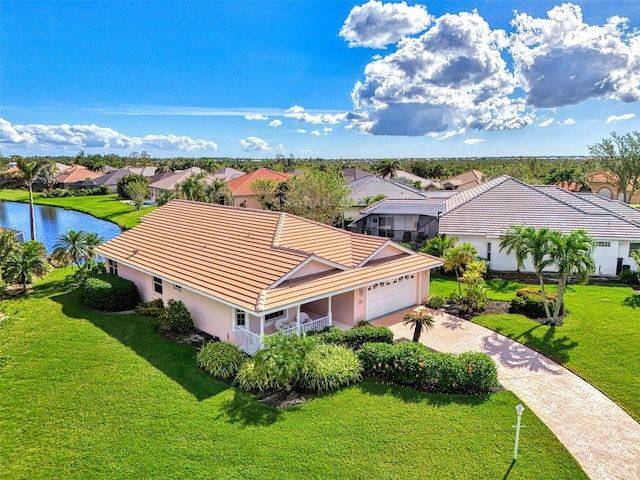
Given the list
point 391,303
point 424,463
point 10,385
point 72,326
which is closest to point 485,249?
point 391,303

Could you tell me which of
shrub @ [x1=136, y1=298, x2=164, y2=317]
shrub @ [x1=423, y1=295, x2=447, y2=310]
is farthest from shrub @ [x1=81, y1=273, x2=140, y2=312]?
shrub @ [x1=423, y1=295, x2=447, y2=310]

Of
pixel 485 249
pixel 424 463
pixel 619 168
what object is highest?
pixel 619 168

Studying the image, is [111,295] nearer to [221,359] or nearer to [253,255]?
[253,255]

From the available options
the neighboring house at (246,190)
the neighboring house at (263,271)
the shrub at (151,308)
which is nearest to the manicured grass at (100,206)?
the neighboring house at (246,190)

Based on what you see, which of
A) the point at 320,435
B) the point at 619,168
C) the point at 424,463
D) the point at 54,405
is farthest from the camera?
the point at 619,168

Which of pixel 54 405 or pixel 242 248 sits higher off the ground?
pixel 242 248

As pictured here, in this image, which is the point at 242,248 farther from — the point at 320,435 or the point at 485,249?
the point at 485,249

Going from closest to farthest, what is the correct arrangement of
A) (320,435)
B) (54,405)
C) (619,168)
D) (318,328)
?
1. (320,435)
2. (54,405)
3. (318,328)
4. (619,168)

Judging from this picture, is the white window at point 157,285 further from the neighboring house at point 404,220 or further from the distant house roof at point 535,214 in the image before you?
the neighboring house at point 404,220

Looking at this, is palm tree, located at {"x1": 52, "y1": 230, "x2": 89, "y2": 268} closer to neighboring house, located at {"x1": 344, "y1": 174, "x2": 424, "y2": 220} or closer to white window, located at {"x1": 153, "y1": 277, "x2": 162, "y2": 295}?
Result: white window, located at {"x1": 153, "y1": 277, "x2": 162, "y2": 295}
